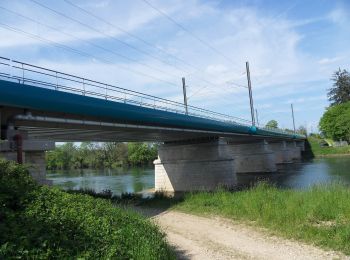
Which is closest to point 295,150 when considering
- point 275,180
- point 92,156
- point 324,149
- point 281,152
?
point 324,149

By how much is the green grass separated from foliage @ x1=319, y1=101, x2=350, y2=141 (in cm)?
9098

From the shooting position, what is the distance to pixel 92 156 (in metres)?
129

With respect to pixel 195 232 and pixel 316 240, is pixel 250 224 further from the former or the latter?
pixel 316 240

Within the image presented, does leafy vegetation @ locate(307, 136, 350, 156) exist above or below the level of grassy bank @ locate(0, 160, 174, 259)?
above

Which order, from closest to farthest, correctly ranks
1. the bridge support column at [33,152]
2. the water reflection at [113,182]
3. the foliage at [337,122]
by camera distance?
the bridge support column at [33,152] < the water reflection at [113,182] < the foliage at [337,122]

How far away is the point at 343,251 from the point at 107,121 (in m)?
18.3

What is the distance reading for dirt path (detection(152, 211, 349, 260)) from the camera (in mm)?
9508

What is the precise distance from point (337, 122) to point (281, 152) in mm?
29411

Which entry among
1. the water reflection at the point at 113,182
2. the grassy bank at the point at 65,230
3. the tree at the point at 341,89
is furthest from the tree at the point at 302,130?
the grassy bank at the point at 65,230

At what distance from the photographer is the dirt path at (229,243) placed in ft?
31.2

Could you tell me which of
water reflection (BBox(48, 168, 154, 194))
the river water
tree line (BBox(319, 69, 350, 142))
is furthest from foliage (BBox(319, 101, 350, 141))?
water reflection (BBox(48, 168, 154, 194))

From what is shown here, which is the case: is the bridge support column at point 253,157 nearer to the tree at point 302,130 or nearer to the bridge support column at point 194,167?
the bridge support column at point 194,167

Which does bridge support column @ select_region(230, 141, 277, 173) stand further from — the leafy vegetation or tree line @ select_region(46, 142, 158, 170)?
tree line @ select_region(46, 142, 158, 170)

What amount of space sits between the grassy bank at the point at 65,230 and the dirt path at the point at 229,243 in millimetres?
1558
